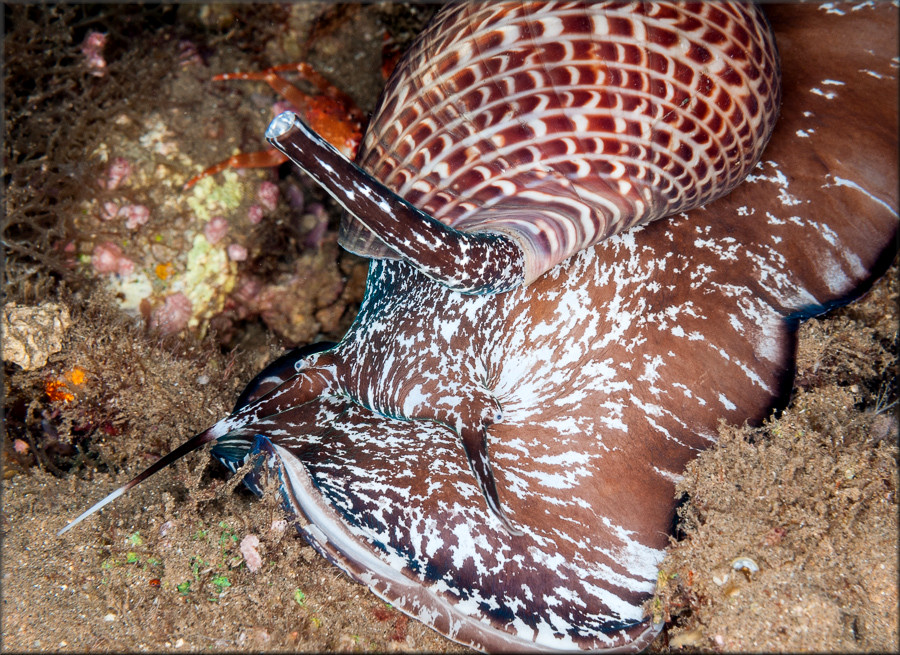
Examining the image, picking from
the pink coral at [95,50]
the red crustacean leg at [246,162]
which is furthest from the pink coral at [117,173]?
the pink coral at [95,50]

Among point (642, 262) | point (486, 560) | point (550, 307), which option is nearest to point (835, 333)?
point (642, 262)

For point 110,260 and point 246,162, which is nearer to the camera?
point 110,260

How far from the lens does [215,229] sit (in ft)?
11.7

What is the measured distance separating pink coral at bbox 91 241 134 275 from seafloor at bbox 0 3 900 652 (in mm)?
15

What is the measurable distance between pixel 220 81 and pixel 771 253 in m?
3.61

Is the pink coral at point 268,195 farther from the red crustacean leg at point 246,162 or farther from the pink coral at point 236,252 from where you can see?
the pink coral at point 236,252

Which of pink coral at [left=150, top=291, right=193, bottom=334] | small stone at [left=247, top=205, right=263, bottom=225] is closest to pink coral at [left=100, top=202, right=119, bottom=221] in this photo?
pink coral at [left=150, top=291, right=193, bottom=334]

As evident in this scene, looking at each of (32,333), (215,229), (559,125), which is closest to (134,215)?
(215,229)

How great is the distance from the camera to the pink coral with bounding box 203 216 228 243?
3.56 m

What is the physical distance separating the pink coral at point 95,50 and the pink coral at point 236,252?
1.33 meters

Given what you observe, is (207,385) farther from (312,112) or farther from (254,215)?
(312,112)

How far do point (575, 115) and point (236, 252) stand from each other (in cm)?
264

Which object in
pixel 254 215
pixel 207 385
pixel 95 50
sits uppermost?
pixel 95 50

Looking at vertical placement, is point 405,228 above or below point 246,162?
above
